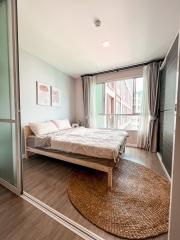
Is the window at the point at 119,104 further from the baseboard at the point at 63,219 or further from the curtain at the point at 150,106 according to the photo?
the baseboard at the point at 63,219

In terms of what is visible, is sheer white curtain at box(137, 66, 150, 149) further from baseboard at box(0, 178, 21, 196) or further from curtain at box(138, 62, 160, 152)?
baseboard at box(0, 178, 21, 196)

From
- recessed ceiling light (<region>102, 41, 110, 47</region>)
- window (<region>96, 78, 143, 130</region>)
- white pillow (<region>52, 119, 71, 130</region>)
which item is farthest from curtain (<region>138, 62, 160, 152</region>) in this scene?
white pillow (<region>52, 119, 71, 130</region>)

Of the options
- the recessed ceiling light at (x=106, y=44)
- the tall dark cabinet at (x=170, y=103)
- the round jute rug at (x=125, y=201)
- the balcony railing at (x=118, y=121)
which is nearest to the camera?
the round jute rug at (x=125, y=201)

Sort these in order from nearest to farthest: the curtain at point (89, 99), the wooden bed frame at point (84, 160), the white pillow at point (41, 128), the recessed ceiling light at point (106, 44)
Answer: the wooden bed frame at point (84, 160), the recessed ceiling light at point (106, 44), the white pillow at point (41, 128), the curtain at point (89, 99)

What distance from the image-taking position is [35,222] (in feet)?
4.32

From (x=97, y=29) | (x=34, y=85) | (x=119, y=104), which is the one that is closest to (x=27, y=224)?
(x=97, y=29)

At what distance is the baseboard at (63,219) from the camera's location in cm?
119

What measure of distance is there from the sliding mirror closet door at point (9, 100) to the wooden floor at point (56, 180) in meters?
0.34

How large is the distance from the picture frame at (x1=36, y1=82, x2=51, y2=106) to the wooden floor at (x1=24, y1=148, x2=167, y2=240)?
152 centimetres

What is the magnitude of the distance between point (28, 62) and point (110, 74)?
8.56ft

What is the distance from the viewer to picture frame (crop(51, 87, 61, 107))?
13.1ft

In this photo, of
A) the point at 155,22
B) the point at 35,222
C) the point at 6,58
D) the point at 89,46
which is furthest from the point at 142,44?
the point at 35,222

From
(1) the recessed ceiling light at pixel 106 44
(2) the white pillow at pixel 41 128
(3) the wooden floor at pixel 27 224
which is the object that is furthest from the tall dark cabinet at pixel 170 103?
(2) the white pillow at pixel 41 128

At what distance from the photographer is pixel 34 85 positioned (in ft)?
11.2
